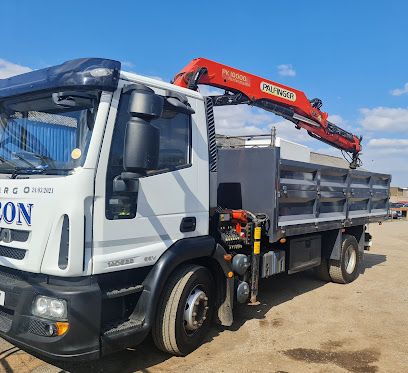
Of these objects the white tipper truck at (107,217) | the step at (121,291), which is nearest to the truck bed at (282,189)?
the white tipper truck at (107,217)

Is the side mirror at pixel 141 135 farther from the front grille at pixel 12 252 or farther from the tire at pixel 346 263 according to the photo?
the tire at pixel 346 263

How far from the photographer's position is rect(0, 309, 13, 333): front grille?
3.47m

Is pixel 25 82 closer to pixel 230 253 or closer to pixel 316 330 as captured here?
pixel 230 253

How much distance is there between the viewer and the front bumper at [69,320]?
329 centimetres

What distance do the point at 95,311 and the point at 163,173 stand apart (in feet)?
4.49

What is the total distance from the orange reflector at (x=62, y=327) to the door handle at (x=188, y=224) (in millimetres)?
1426

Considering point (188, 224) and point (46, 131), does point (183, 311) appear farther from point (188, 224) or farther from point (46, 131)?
point (46, 131)

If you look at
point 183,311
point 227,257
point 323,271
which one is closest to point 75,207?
point 183,311

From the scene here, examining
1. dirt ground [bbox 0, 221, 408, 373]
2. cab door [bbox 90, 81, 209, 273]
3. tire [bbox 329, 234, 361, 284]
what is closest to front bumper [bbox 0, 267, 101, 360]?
cab door [bbox 90, 81, 209, 273]

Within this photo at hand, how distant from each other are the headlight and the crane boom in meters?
2.94

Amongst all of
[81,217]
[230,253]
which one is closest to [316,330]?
[230,253]

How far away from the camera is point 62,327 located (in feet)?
10.8

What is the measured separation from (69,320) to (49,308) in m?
0.20

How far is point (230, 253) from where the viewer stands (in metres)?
5.13
